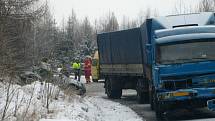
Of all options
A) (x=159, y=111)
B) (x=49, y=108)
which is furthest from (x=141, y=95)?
(x=49, y=108)

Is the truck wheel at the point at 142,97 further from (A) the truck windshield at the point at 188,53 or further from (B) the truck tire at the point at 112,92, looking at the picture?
(A) the truck windshield at the point at 188,53

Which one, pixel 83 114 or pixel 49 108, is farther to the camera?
pixel 83 114

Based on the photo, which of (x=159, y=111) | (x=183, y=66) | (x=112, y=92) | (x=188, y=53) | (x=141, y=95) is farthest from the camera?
(x=112, y=92)

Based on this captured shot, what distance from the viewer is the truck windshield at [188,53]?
17.0 m

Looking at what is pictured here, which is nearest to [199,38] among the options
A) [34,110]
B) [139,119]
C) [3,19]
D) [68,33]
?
[139,119]

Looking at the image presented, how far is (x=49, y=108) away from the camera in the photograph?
1694cm

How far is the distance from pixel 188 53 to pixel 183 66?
50 cm

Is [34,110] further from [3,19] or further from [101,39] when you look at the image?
[101,39]

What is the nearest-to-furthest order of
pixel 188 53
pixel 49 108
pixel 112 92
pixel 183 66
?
pixel 183 66 → pixel 49 108 → pixel 188 53 → pixel 112 92

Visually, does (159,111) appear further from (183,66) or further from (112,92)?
(112,92)

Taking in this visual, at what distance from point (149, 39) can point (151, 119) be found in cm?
277

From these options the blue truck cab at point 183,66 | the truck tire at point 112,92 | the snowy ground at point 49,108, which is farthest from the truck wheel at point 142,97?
the blue truck cab at point 183,66

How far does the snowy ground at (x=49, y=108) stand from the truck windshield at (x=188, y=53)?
83.3 inches

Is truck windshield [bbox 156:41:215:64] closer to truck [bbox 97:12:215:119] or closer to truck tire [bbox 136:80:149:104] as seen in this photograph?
truck [bbox 97:12:215:119]
